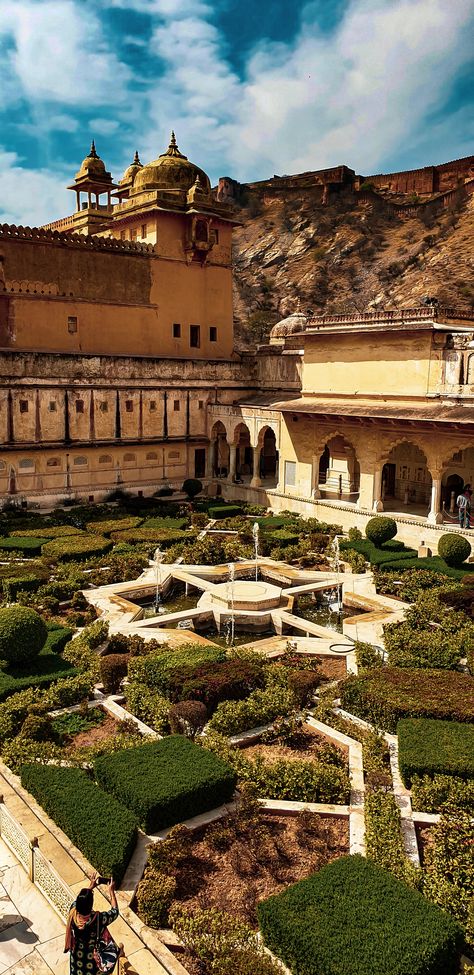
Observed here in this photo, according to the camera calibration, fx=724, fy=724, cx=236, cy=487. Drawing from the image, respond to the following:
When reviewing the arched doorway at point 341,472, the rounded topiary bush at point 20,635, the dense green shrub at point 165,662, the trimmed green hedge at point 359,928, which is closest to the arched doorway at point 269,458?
the arched doorway at point 341,472

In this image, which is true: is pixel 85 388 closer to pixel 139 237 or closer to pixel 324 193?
pixel 139 237

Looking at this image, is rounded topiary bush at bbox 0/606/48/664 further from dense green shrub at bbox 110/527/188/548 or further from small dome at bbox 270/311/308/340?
small dome at bbox 270/311/308/340

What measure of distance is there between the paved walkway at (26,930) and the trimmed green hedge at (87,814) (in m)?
0.60

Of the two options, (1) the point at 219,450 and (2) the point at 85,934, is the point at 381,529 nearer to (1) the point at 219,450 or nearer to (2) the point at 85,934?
(1) the point at 219,450

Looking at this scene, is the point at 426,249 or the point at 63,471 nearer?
the point at 63,471

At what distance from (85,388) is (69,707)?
17668 mm

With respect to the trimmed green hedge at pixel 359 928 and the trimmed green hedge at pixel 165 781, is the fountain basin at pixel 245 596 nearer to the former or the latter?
the trimmed green hedge at pixel 165 781

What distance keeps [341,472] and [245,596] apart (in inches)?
469

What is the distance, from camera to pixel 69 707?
1142cm

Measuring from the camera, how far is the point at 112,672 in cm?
1194

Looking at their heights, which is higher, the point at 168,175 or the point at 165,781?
the point at 168,175

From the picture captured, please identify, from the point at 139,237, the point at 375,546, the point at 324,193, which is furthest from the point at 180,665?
the point at 324,193

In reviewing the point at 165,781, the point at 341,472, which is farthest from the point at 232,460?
the point at 165,781

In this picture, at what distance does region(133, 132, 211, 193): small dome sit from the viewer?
3148 cm
